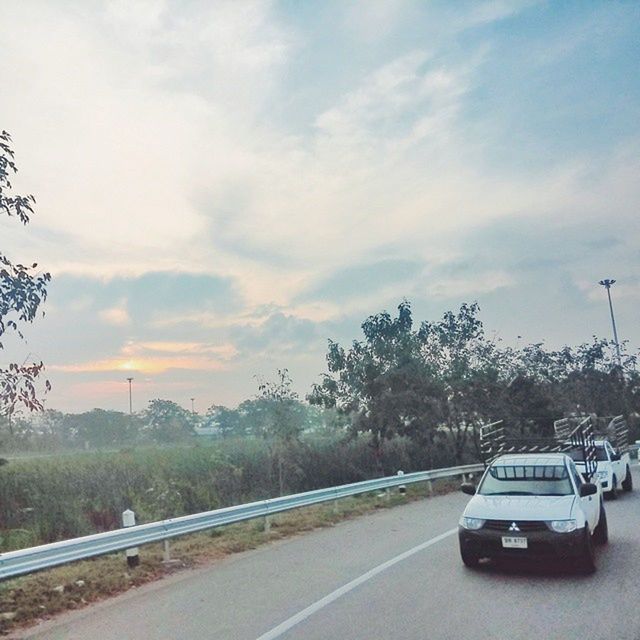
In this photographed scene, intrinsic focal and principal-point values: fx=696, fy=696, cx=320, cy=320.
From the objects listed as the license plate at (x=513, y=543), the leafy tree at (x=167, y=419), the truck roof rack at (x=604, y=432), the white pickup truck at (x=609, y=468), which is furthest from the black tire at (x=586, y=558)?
the leafy tree at (x=167, y=419)

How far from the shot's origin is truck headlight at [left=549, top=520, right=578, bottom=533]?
341 inches

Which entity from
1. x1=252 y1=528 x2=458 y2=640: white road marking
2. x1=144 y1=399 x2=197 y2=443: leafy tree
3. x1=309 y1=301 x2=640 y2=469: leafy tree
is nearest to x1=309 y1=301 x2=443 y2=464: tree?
x1=309 y1=301 x2=640 y2=469: leafy tree

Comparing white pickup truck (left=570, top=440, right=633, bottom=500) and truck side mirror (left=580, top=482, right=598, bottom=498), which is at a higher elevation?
truck side mirror (left=580, top=482, right=598, bottom=498)

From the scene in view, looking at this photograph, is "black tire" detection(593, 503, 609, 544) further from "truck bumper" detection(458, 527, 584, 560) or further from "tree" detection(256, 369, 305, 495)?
"tree" detection(256, 369, 305, 495)

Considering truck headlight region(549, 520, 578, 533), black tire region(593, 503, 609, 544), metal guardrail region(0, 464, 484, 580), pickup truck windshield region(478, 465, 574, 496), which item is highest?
pickup truck windshield region(478, 465, 574, 496)

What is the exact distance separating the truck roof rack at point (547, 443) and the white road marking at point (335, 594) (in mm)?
4295

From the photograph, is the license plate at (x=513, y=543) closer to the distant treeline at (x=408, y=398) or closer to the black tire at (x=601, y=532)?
the black tire at (x=601, y=532)

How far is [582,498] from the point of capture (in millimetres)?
9547

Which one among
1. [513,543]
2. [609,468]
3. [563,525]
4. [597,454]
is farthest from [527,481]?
[597,454]

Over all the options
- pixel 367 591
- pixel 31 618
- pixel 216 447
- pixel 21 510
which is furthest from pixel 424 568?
pixel 216 447

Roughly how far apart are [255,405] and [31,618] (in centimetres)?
1753

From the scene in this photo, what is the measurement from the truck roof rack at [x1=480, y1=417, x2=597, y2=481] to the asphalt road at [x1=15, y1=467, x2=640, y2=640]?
5.00 metres

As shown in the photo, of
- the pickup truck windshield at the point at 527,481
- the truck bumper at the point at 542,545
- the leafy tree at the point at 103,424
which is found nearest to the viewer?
the truck bumper at the point at 542,545

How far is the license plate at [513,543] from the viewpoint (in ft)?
28.6
